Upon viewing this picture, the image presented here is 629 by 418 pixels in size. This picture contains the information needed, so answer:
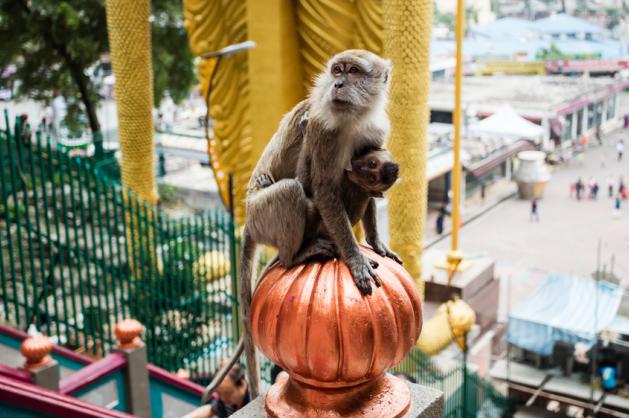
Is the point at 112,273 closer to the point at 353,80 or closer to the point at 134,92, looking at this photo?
the point at 134,92

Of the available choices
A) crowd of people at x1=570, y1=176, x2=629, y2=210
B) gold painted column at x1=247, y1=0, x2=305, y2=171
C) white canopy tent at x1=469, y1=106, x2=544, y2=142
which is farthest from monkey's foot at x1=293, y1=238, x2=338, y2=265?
white canopy tent at x1=469, y1=106, x2=544, y2=142

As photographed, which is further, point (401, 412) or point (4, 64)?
point (4, 64)

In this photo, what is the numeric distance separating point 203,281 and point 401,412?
597 centimetres

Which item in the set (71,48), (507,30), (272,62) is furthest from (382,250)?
(507,30)

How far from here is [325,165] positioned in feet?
7.94

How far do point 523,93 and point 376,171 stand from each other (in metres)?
30.2

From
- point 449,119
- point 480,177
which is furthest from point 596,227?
point 449,119

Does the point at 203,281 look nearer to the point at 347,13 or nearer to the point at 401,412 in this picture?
the point at 347,13

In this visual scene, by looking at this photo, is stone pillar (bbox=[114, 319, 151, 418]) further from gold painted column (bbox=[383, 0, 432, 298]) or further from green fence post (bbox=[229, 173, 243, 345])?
gold painted column (bbox=[383, 0, 432, 298])

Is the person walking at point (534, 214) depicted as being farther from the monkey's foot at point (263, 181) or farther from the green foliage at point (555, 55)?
the green foliage at point (555, 55)

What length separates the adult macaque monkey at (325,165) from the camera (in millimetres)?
2340

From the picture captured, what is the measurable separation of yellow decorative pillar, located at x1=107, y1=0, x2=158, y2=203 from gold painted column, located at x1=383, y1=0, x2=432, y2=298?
3732 mm

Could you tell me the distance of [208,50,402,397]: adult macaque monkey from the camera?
2.34 m

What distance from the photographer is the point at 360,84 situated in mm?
2391
